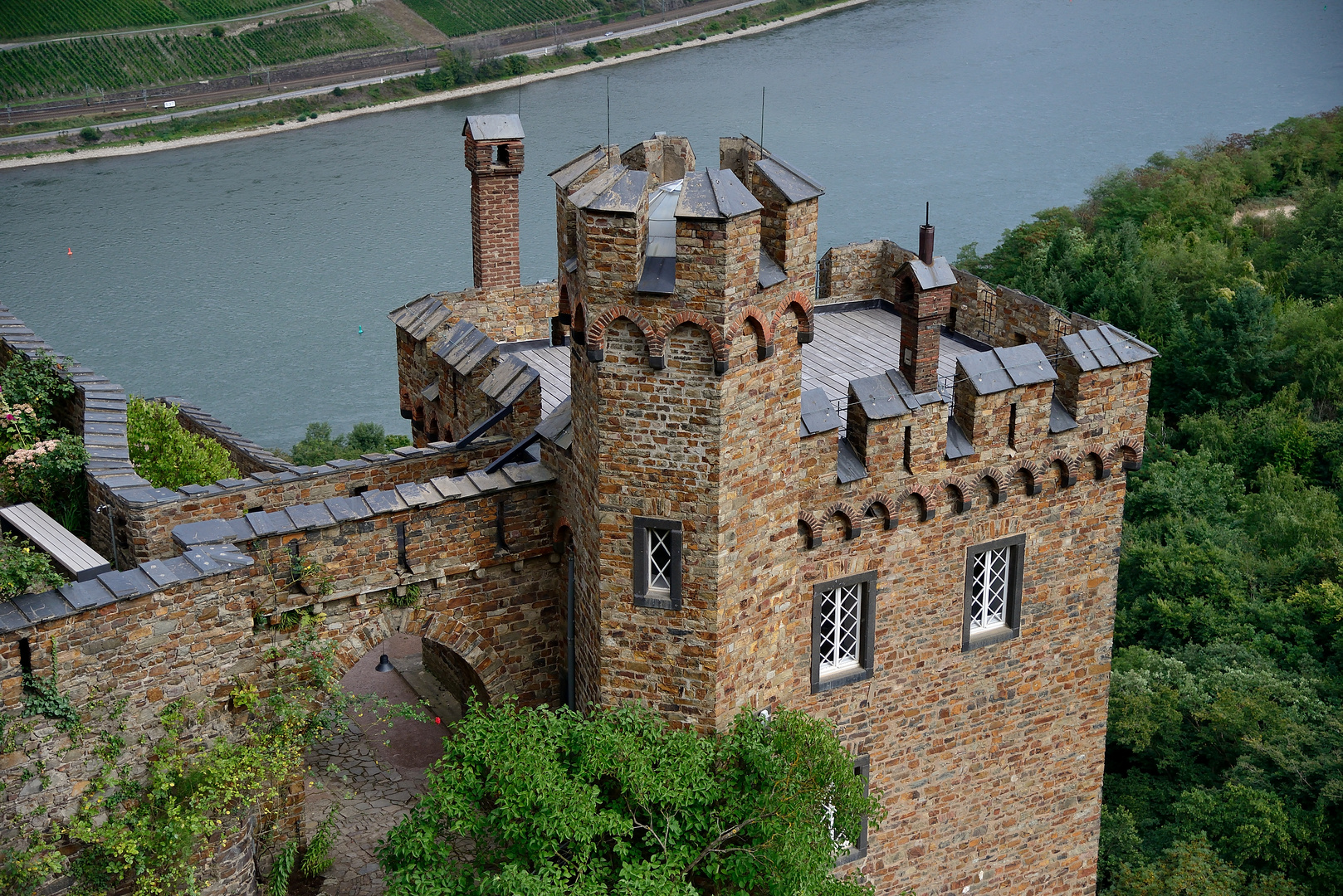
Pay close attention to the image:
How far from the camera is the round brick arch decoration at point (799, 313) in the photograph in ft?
51.0

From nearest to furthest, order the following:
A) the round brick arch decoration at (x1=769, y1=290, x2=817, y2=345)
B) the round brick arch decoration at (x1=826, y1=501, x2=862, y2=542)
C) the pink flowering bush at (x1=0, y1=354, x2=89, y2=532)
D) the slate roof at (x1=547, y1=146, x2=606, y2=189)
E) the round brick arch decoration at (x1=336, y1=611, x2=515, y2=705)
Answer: the round brick arch decoration at (x1=769, y1=290, x2=817, y2=345)
the slate roof at (x1=547, y1=146, x2=606, y2=189)
the round brick arch decoration at (x1=336, y1=611, x2=515, y2=705)
the round brick arch decoration at (x1=826, y1=501, x2=862, y2=542)
the pink flowering bush at (x1=0, y1=354, x2=89, y2=532)

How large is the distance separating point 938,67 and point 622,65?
1904 cm

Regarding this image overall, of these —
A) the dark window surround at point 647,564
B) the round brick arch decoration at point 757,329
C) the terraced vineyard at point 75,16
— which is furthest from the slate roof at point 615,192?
the terraced vineyard at point 75,16

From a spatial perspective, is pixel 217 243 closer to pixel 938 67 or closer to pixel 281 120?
pixel 281 120

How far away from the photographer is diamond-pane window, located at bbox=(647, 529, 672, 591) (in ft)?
52.2

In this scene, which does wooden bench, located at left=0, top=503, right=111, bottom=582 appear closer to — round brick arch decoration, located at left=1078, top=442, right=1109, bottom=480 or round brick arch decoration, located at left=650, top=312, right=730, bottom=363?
round brick arch decoration, located at left=650, top=312, right=730, bottom=363

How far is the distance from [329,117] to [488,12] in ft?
37.5

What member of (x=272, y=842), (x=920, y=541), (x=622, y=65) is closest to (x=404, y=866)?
(x=272, y=842)

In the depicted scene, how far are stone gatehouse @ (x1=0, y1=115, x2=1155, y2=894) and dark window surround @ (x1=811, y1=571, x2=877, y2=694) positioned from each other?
0.15 ft

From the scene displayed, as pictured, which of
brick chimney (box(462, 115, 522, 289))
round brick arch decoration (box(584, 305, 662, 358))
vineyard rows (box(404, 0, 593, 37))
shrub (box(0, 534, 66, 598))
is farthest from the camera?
vineyard rows (box(404, 0, 593, 37))

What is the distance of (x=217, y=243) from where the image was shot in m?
64.6

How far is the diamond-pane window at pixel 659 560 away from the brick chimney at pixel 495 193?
879 centimetres

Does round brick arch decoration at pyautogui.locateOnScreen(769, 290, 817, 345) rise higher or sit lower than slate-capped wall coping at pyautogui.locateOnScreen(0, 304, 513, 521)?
higher

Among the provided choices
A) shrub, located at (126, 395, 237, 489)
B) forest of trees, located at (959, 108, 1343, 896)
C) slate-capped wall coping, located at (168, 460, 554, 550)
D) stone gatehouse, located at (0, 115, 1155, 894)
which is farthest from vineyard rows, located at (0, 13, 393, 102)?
slate-capped wall coping, located at (168, 460, 554, 550)
